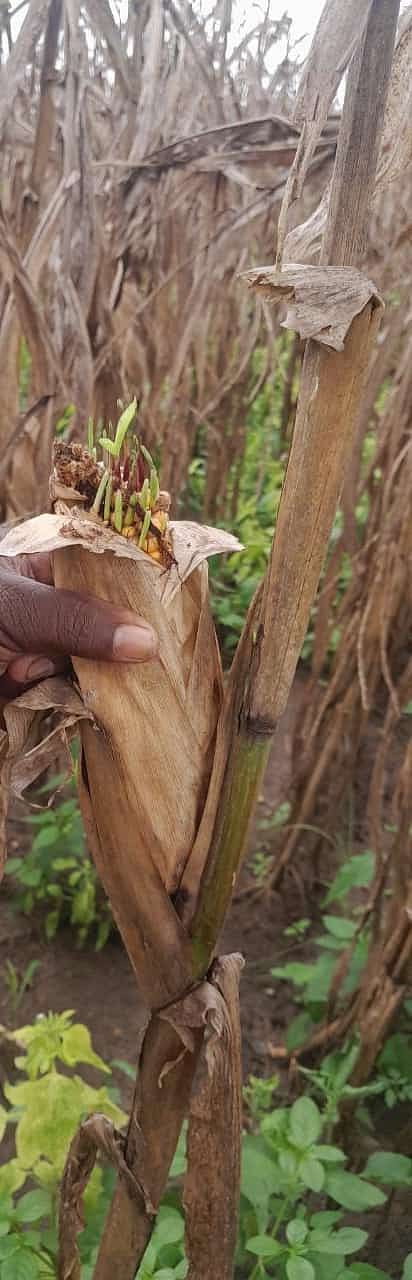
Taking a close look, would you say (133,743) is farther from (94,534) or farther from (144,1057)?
(144,1057)

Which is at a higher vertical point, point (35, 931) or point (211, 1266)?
point (211, 1266)

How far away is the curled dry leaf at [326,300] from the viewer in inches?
14.5

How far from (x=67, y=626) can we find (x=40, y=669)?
6cm

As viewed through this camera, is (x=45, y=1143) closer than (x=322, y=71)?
No

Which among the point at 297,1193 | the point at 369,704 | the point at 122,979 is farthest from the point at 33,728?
the point at 122,979

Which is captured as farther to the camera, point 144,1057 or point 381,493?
point 381,493

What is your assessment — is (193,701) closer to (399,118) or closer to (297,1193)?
(399,118)

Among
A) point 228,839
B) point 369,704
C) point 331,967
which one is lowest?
point 331,967

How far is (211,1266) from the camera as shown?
65 cm

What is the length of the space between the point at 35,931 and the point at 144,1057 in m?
1.09

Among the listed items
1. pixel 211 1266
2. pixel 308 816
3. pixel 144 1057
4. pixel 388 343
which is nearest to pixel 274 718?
pixel 144 1057

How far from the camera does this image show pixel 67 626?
464mm

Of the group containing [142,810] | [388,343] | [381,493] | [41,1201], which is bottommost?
[41,1201]

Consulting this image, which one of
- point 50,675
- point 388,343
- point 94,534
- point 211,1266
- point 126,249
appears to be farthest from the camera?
point 388,343
